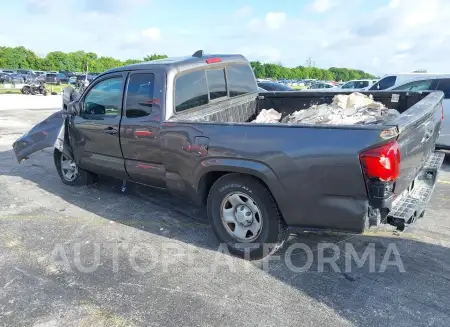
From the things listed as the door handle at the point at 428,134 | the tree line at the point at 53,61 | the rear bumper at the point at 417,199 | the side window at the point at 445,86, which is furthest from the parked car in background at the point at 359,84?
the tree line at the point at 53,61

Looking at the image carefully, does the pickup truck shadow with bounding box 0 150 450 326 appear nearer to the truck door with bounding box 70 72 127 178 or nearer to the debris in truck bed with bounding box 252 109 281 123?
the truck door with bounding box 70 72 127 178

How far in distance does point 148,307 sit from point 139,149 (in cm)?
199

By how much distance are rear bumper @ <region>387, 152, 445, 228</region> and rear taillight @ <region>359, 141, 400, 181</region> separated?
1.40 ft

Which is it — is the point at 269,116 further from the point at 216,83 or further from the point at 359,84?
the point at 359,84

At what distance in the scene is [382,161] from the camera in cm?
285

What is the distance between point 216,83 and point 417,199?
271 centimetres

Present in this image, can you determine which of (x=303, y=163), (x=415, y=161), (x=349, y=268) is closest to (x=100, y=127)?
(x=303, y=163)

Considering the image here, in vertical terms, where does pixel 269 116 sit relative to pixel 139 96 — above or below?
below

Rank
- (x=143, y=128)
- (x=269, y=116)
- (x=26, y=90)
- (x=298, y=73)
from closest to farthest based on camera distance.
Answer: (x=143, y=128) < (x=269, y=116) < (x=26, y=90) < (x=298, y=73)

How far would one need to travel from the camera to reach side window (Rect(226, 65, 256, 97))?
17.3 feet

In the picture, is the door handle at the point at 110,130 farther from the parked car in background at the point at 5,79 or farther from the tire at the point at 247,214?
the parked car in background at the point at 5,79

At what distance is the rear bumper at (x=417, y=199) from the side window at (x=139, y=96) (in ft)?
8.87

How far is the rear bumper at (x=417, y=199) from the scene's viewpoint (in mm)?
3182

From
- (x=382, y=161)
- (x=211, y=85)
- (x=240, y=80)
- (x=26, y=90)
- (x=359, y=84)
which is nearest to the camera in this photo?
(x=382, y=161)
